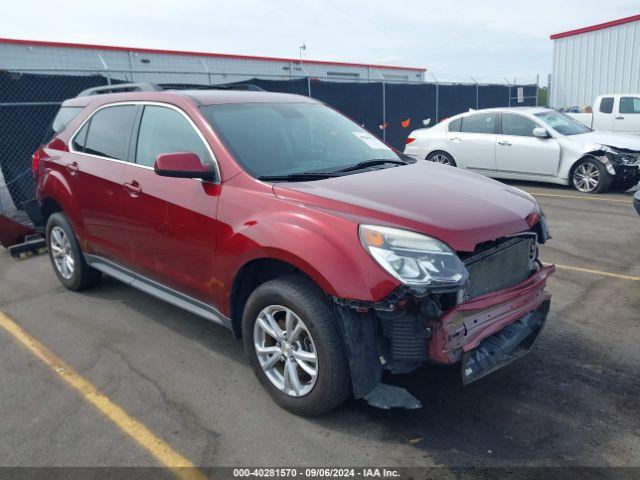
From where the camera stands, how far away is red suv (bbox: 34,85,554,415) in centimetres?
278

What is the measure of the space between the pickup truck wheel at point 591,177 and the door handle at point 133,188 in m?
8.38

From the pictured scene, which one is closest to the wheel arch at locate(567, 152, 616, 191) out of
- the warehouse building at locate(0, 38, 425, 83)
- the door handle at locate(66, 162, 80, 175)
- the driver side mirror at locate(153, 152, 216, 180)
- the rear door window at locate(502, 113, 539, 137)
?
the rear door window at locate(502, 113, 539, 137)

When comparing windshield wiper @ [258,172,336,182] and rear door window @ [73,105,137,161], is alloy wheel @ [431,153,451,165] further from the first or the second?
windshield wiper @ [258,172,336,182]

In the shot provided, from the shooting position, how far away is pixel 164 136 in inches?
157

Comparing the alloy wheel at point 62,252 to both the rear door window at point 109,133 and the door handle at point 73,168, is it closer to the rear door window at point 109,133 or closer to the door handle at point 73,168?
the door handle at point 73,168

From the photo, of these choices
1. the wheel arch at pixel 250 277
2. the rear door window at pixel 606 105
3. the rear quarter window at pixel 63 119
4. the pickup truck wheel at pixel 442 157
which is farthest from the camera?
the rear door window at pixel 606 105

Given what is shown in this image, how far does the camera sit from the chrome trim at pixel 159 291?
3.64m

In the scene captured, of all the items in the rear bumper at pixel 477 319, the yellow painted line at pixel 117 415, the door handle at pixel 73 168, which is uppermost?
the door handle at pixel 73 168

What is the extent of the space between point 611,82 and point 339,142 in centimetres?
2048

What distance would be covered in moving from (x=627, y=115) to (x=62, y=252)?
13951 millimetres

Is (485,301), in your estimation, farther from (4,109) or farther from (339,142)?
(4,109)

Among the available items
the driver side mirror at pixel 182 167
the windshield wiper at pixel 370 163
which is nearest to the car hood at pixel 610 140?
the windshield wiper at pixel 370 163

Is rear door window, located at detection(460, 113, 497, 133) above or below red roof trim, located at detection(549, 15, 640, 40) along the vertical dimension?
below

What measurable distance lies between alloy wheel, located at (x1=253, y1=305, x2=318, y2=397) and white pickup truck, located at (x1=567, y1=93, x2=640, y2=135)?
13.8 metres
